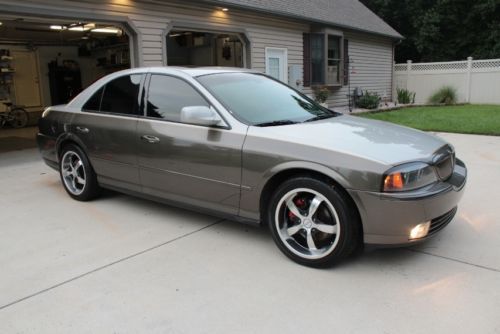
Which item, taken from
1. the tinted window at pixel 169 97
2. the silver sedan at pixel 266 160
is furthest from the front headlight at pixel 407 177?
the tinted window at pixel 169 97

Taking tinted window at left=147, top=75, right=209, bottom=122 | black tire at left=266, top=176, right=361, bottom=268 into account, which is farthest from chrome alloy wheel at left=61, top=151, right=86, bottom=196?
black tire at left=266, top=176, right=361, bottom=268

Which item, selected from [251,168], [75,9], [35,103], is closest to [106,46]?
[35,103]

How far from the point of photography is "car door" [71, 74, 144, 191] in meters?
4.46

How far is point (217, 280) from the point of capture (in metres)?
3.19

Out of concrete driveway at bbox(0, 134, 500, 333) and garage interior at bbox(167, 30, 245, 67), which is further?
garage interior at bbox(167, 30, 245, 67)

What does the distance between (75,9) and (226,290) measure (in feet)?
23.3

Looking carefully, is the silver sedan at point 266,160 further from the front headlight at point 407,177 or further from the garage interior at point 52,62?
the garage interior at point 52,62

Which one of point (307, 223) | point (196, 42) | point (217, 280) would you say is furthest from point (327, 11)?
point (217, 280)

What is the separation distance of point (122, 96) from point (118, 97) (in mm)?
67

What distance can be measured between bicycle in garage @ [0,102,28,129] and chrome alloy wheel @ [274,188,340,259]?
12914mm

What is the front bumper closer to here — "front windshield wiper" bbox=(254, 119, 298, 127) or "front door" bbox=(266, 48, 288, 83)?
"front windshield wiper" bbox=(254, 119, 298, 127)

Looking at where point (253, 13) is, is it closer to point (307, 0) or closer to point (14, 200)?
point (307, 0)

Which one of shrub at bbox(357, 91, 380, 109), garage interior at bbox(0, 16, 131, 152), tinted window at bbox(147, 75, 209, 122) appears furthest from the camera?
shrub at bbox(357, 91, 380, 109)

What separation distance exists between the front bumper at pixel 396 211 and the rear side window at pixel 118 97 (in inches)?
99.5
